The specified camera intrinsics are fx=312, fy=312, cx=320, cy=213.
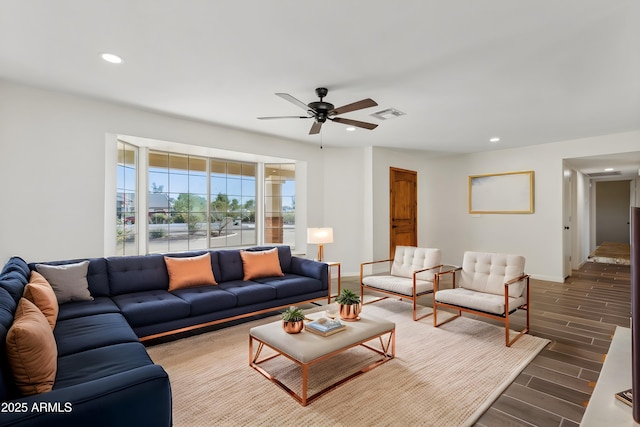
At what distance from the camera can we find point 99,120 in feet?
12.6

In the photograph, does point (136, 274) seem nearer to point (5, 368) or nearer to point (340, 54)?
point (5, 368)

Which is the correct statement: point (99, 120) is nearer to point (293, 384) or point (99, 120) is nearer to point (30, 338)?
point (30, 338)

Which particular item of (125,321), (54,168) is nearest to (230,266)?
(125,321)

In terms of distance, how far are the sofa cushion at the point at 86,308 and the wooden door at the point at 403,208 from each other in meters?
5.10

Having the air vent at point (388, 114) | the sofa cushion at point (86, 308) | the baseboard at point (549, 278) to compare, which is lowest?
the baseboard at point (549, 278)

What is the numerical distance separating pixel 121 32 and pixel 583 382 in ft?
14.6

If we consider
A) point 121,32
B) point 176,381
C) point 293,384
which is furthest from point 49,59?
point 293,384

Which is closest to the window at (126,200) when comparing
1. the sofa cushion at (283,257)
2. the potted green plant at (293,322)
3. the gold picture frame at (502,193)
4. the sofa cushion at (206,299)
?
the sofa cushion at (206,299)

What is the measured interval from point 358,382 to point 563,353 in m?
2.05

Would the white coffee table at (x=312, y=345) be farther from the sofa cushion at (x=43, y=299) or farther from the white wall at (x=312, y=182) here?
the white wall at (x=312, y=182)

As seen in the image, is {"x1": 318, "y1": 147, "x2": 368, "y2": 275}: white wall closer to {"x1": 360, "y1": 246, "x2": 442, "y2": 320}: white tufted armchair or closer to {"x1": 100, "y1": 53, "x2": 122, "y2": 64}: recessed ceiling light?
{"x1": 360, "y1": 246, "x2": 442, "y2": 320}: white tufted armchair

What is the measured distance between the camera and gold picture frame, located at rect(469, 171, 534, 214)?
625 cm

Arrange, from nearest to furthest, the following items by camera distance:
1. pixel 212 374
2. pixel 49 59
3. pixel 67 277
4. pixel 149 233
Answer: pixel 212 374 < pixel 49 59 < pixel 67 277 < pixel 149 233

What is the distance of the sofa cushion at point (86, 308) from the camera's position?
2.68 m
